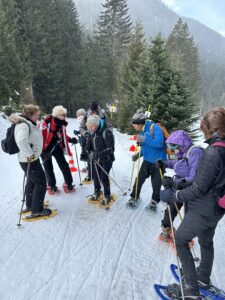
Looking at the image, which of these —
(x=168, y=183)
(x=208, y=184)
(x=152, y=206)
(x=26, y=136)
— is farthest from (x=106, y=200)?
(x=208, y=184)

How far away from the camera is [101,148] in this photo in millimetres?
5848

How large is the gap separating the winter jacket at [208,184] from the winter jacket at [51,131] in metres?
3.88

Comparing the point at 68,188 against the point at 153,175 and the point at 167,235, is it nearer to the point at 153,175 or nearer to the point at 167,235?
the point at 153,175

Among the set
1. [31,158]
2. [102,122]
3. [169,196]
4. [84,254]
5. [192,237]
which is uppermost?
[102,122]

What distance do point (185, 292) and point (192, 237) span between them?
0.72 m

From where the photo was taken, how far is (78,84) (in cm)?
3073

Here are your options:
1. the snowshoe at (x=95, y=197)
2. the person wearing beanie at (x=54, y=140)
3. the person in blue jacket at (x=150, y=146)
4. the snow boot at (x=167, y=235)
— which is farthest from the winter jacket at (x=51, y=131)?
the snow boot at (x=167, y=235)

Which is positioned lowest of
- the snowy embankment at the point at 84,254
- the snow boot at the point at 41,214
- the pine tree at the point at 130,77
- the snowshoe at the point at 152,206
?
the snowy embankment at the point at 84,254

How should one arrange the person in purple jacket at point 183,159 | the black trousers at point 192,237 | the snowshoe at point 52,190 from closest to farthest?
the black trousers at point 192,237 < the person in purple jacket at point 183,159 < the snowshoe at point 52,190

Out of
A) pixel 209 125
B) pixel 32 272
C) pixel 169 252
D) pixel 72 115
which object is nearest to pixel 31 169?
pixel 32 272

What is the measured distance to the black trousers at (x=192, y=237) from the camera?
304 centimetres

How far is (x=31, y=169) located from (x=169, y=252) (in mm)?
3008

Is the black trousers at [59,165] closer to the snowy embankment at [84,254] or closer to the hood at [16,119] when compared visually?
the snowy embankment at [84,254]

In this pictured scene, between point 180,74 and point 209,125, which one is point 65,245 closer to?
point 209,125
